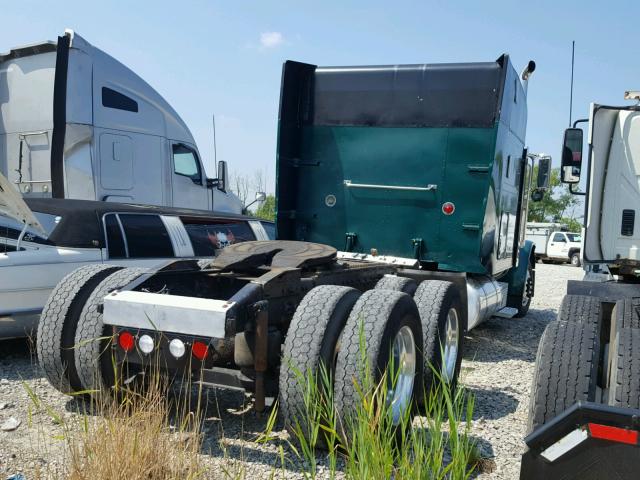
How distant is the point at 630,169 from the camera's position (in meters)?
4.83

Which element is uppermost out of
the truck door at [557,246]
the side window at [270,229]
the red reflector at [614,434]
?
the side window at [270,229]

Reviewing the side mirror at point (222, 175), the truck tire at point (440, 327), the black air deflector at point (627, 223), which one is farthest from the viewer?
the side mirror at point (222, 175)

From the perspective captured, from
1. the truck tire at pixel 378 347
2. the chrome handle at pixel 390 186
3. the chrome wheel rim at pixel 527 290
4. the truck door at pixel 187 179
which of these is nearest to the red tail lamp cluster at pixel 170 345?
the truck tire at pixel 378 347

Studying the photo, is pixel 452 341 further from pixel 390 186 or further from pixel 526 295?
pixel 526 295

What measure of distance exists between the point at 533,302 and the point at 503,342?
5033 millimetres

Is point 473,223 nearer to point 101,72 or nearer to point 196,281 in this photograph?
point 196,281

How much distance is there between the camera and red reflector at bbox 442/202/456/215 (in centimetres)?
705

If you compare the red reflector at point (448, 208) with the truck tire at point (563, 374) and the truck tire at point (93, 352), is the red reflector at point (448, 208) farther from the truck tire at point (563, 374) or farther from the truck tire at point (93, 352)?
the truck tire at point (93, 352)

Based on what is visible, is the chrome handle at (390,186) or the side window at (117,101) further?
the side window at (117,101)

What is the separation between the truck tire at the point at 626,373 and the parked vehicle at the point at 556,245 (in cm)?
2755

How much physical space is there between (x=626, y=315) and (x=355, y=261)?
311 cm

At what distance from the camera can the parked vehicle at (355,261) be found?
3.54 meters

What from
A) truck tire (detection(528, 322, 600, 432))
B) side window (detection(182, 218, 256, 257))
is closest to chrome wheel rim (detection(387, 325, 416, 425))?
truck tire (detection(528, 322, 600, 432))

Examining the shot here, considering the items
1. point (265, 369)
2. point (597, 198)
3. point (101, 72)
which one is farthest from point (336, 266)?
point (101, 72)
